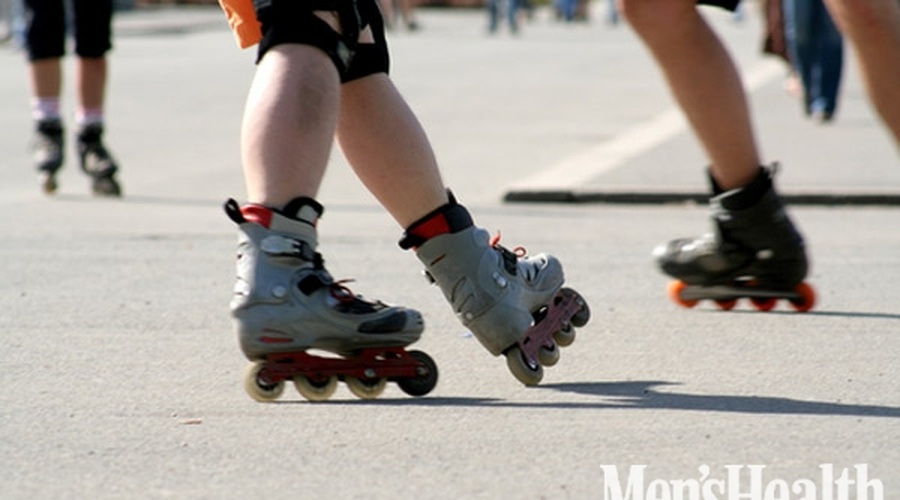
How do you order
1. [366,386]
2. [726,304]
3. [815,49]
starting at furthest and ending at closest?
[815,49] → [726,304] → [366,386]

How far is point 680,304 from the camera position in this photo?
5637mm

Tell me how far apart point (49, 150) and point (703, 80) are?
4.46 m

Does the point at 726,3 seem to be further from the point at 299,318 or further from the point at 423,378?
the point at 299,318

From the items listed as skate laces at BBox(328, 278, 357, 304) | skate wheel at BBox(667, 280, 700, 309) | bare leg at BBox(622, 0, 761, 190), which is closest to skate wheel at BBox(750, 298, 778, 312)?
skate wheel at BBox(667, 280, 700, 309)

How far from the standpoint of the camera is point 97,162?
909cm

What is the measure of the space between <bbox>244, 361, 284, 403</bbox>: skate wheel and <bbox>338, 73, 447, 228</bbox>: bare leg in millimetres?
468

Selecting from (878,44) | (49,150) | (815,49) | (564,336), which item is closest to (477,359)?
(564,336)

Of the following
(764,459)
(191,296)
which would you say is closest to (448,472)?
(764,459)

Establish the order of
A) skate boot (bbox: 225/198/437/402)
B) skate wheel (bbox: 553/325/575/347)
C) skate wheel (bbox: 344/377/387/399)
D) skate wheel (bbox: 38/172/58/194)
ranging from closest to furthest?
skate boot (bbox: 225/198/437/402) → skate wheel (bbox: 344/377/387/399) → skate wheel (bbox: 553/325/575/347) → skate wheel (bbox: 38/172/58/194)

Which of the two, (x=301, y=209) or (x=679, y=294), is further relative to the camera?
(x=679, y=294)

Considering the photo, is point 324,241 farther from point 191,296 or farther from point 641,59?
point 641,59

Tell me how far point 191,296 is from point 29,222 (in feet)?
7.63

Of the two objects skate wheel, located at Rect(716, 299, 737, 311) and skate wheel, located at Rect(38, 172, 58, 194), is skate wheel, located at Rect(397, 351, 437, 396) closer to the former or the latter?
skate wheel, located at Rect(716, 299, 737, 311)

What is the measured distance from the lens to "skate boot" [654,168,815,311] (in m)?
5.38
